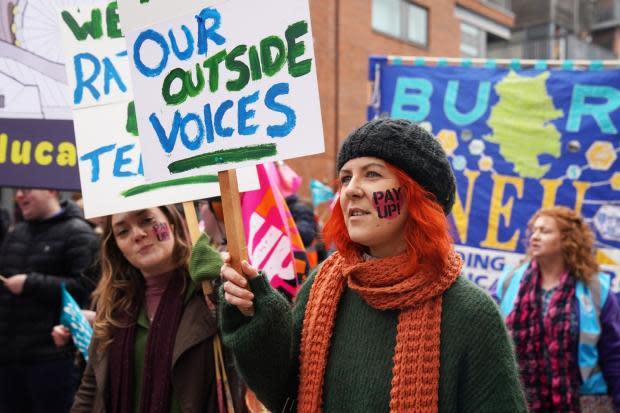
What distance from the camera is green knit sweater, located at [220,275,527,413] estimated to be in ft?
5.20

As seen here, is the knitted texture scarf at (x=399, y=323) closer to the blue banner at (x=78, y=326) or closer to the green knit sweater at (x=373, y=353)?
the green knit sweater at (x=373, y=353)

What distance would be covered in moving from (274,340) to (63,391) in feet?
8.37

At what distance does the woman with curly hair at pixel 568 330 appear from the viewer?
10.0ft

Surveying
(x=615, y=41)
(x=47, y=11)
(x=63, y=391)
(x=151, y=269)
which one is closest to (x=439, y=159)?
(x=151, y=269)

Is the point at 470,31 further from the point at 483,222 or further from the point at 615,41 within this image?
the point at 483,222

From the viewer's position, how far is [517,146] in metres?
4.05

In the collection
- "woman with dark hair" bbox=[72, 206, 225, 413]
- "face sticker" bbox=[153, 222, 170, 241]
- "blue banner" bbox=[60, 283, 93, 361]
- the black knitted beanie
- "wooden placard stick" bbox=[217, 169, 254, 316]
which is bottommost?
"blue banner" bbox=[60, 283, 93, 361]

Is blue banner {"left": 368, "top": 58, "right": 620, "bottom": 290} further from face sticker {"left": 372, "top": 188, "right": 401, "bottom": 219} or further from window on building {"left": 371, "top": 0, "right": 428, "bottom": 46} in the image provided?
window on building {"left": 371, "top": 0, "right": 428, "bottom": 46}

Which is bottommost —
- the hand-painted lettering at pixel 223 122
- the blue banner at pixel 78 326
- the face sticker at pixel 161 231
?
the blue banner at pixel 78 326

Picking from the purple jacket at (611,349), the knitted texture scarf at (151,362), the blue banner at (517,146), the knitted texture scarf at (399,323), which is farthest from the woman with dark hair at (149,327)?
the blue banner at (517,146)

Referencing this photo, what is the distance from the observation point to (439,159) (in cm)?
171

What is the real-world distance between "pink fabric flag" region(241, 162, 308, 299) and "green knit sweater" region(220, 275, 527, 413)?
102cm

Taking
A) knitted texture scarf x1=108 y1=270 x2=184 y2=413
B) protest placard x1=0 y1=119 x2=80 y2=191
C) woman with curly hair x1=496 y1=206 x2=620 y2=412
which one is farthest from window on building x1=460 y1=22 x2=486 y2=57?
knitted texture scarf x1=108 y1=270 x2=184 y2=413

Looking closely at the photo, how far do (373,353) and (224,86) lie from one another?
32.9 inches
